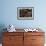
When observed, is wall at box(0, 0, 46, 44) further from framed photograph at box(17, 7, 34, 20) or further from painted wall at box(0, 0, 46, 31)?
framed photograph at box(17, 7, 34, 20)

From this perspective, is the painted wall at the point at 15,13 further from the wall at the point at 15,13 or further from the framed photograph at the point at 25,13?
the framed photograph at the point at 25,13

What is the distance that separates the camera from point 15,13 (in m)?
4.43

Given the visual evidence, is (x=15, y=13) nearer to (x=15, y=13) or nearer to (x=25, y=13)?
(x=15, y=13)

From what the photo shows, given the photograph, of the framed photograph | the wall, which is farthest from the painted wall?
the framed photograph

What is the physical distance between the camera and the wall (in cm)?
441

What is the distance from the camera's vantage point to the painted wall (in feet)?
14.5

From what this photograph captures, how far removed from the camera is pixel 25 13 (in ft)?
14.6

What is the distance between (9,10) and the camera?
14.5ft

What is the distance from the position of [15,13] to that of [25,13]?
338 millimetres

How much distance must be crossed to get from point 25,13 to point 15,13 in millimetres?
338

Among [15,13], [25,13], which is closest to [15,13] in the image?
[15,13]

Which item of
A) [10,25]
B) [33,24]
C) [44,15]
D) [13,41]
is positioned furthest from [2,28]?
[44,15]

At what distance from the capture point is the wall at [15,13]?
14.5 ft

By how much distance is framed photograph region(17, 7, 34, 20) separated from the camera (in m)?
4.41
